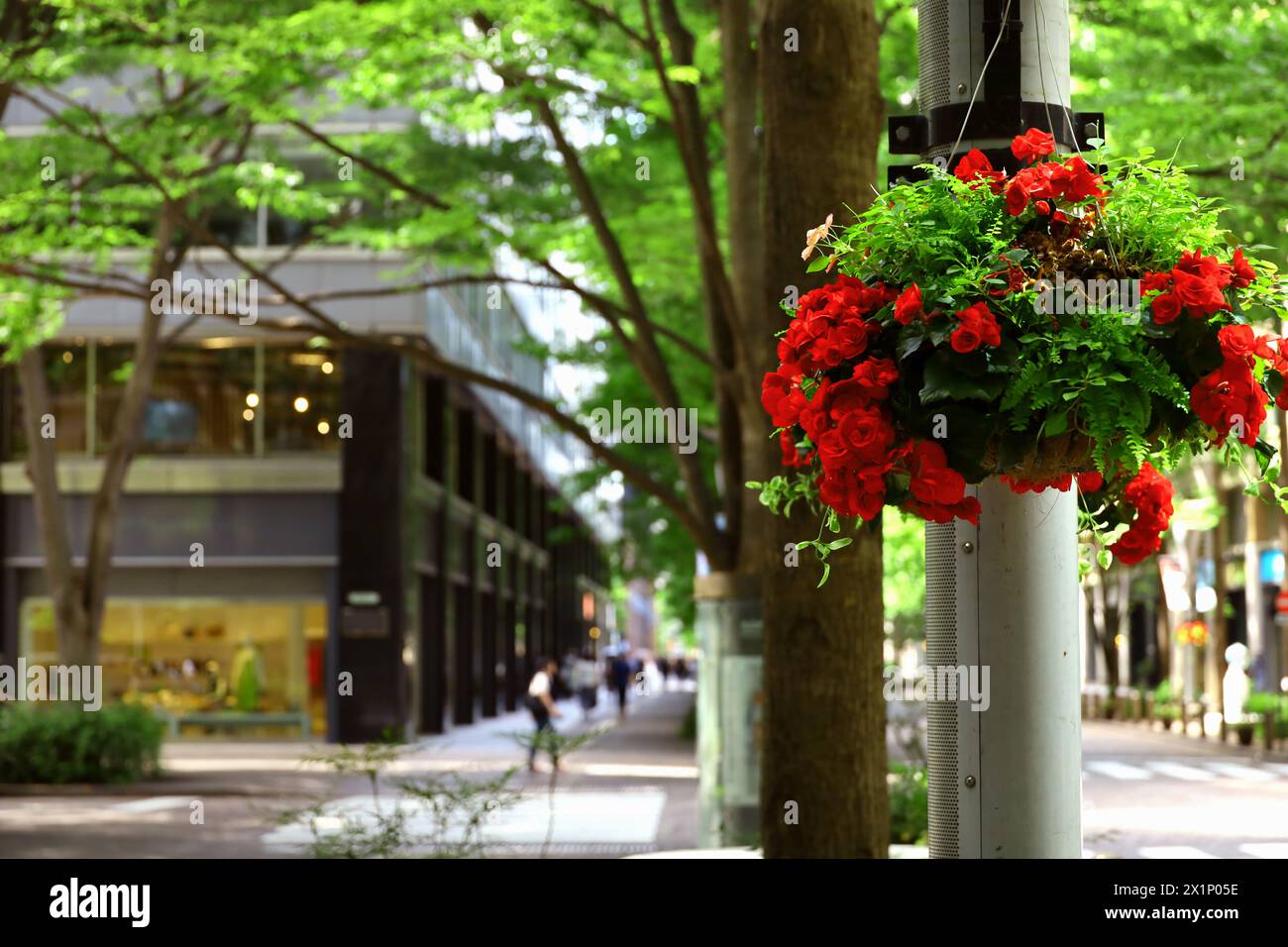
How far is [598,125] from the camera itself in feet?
55.4

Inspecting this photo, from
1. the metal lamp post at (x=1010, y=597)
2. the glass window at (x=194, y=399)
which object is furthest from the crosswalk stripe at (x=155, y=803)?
the metal lamp post at (x=1010, y=597)

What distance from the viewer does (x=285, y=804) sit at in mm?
23234

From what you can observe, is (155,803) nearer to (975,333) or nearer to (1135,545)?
(1135,545)

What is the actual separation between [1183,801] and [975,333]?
20819 mm

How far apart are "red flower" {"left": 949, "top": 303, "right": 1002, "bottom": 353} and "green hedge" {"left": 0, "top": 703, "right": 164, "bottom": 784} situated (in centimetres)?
2236

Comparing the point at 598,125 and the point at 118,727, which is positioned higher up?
the point at 598,125

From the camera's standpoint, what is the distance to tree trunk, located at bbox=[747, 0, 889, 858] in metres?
6.83

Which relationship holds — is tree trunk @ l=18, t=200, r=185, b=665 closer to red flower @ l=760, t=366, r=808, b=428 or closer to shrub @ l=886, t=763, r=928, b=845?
shrub @ l=886, t=763, r=928, b=845

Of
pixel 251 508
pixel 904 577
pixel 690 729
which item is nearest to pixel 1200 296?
pixel 251 508

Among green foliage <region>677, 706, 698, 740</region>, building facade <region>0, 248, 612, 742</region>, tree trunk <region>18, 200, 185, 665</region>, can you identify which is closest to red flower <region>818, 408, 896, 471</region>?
tree trunk <region>18, 200, 185, 665</region>
